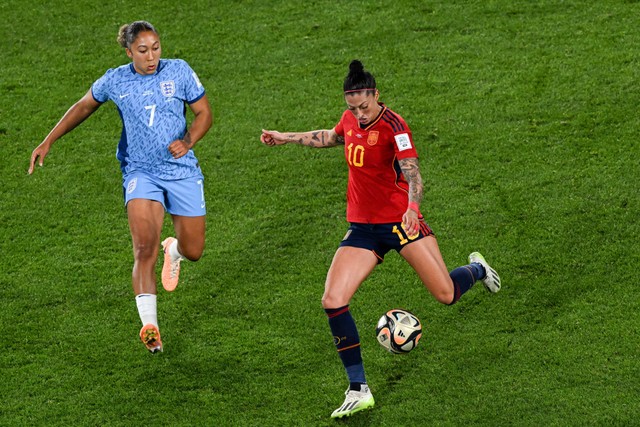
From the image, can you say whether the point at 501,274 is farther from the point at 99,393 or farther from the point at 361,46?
the point at 361,46

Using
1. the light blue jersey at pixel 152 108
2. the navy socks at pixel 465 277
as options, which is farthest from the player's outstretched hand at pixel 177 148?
the navy socks at pixel 465 277

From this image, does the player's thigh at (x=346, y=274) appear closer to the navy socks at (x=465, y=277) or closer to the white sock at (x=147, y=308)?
the navy socks at (x=465, y=277)

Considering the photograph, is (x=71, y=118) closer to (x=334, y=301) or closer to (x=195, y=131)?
(x=195, y=131)

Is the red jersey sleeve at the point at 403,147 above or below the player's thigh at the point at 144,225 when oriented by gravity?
above

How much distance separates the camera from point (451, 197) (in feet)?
38.4

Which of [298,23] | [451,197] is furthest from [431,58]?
[451,197]

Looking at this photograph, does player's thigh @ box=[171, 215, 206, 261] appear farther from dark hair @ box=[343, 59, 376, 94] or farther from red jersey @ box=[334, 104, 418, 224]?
dark hair @ box=[343, 59, 376, 94]

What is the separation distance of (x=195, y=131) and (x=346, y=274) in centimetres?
177

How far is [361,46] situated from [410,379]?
6.42m

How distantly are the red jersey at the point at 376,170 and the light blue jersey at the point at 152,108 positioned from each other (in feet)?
4.61

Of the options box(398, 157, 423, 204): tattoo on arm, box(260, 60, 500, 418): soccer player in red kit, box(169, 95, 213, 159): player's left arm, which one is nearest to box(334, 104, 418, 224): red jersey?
box(260, 60, 500, 418): soccer player in red kit

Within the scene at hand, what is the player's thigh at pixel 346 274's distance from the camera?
8.74 metres

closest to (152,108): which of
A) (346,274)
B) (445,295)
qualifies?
(346,274)

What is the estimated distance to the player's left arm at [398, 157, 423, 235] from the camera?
8.36 metres
